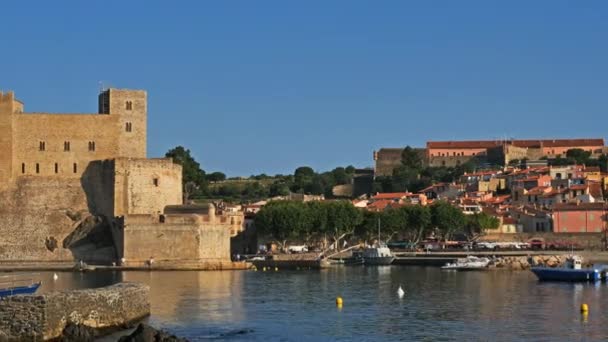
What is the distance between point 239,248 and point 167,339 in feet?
173

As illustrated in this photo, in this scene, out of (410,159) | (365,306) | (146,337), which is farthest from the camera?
(410,159)

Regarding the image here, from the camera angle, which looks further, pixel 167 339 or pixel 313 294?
pixel 313 294

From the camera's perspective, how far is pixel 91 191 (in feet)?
193

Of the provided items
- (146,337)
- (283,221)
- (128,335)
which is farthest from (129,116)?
(146,337)

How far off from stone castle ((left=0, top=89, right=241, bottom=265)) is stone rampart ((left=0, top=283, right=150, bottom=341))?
27126mm

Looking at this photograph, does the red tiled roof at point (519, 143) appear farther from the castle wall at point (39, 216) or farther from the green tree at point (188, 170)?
the castle wall at point (39, 216)

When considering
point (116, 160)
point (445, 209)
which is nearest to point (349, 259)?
point (445, 209)

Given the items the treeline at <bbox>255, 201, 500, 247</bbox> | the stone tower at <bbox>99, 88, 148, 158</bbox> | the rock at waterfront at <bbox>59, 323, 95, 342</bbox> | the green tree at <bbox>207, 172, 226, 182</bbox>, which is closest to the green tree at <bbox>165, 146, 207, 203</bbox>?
the treeline at <bbox>255, 201, 500, 247</bbox>

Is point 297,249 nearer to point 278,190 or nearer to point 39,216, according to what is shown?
point 39,216

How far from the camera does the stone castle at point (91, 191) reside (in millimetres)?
55312

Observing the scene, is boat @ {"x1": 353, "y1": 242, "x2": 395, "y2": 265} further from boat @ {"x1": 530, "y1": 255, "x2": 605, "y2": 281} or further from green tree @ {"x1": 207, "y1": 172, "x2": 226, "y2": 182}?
green tree @ {"x1": 207, "y1": 172, "x2": 226, "y2": 182}

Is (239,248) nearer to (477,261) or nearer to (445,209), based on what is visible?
(445,209)

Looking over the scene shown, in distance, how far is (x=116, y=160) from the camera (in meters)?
57.1

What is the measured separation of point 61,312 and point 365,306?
13.6 m
